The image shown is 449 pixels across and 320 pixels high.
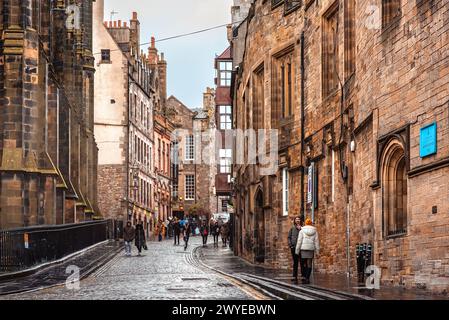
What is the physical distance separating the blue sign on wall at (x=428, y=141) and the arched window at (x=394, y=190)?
215cm

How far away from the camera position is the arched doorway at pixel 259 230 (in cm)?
3934

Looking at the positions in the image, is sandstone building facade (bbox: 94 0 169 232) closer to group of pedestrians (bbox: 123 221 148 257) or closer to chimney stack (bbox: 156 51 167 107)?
chimney stack (bbox: 156 51 167 107)

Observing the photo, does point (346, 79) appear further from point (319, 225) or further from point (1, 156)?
point (1, 156)

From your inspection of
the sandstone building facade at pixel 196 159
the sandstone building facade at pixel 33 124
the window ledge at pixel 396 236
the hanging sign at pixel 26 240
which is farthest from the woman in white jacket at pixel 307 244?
the sandstone building facade at pixel 196 159

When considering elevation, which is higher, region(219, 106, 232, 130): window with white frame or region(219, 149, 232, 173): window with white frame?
region(219, 106, 232, 130): window with white frame

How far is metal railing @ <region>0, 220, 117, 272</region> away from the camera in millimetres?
28781

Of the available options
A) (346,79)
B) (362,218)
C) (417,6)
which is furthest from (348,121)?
(417,6)

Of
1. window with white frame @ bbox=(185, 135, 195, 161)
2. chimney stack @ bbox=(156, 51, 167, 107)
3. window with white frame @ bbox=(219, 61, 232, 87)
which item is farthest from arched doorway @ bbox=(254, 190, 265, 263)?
window with white frame @ bbox=(185, 135, 195, 161)

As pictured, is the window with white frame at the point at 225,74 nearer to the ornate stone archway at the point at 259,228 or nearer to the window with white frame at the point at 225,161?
the window with white frame at the point at 225,161

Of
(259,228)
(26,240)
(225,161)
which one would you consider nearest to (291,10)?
(259,228)

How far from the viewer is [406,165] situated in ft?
68.5

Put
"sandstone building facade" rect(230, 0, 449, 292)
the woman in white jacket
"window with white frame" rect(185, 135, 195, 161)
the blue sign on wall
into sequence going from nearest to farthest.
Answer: the blue sign on wall < "sandstone building facade" rect(230, 0, 449, 292) < the woman in white jacket < "window with white frame" rect(185, 135, 195, 161)

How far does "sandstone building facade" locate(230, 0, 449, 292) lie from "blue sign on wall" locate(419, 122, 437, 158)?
4cm
